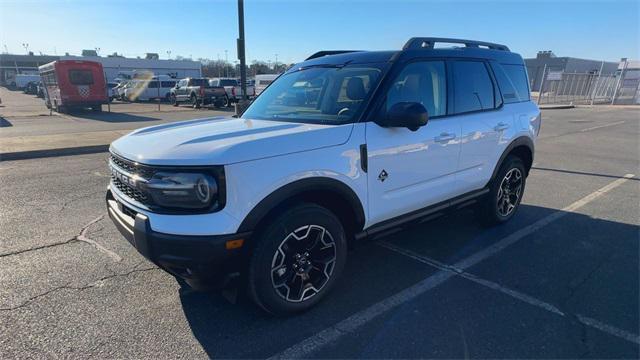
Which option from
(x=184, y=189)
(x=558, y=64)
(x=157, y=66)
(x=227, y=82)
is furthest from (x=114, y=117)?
(x=558, y=64)

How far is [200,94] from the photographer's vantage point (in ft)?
87.3

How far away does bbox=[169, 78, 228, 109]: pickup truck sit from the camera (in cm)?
2653

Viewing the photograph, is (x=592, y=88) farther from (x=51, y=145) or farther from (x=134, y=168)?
(x=134, y=168)

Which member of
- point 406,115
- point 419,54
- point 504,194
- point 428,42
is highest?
point 428,42

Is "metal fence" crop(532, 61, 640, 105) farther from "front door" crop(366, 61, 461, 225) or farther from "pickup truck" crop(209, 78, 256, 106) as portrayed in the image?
"front door" crop(366, 61, 461, 225)

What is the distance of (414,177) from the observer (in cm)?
354

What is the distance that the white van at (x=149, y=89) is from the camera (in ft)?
112

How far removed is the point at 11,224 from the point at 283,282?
3.94 meters

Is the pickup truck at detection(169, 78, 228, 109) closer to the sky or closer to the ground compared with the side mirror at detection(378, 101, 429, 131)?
closer to the ground

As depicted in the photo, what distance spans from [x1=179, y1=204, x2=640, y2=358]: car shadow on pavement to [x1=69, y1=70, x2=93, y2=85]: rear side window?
21448 millimetres

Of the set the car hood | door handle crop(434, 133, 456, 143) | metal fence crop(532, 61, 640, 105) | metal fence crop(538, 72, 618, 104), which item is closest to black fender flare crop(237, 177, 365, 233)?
the car hood

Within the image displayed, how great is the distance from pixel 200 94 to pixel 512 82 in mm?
24388

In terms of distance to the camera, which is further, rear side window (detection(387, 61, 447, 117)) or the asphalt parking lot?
rear side window (detection(387, 61, 447, 117))

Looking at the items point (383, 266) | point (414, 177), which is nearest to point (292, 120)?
point (414, 177)
